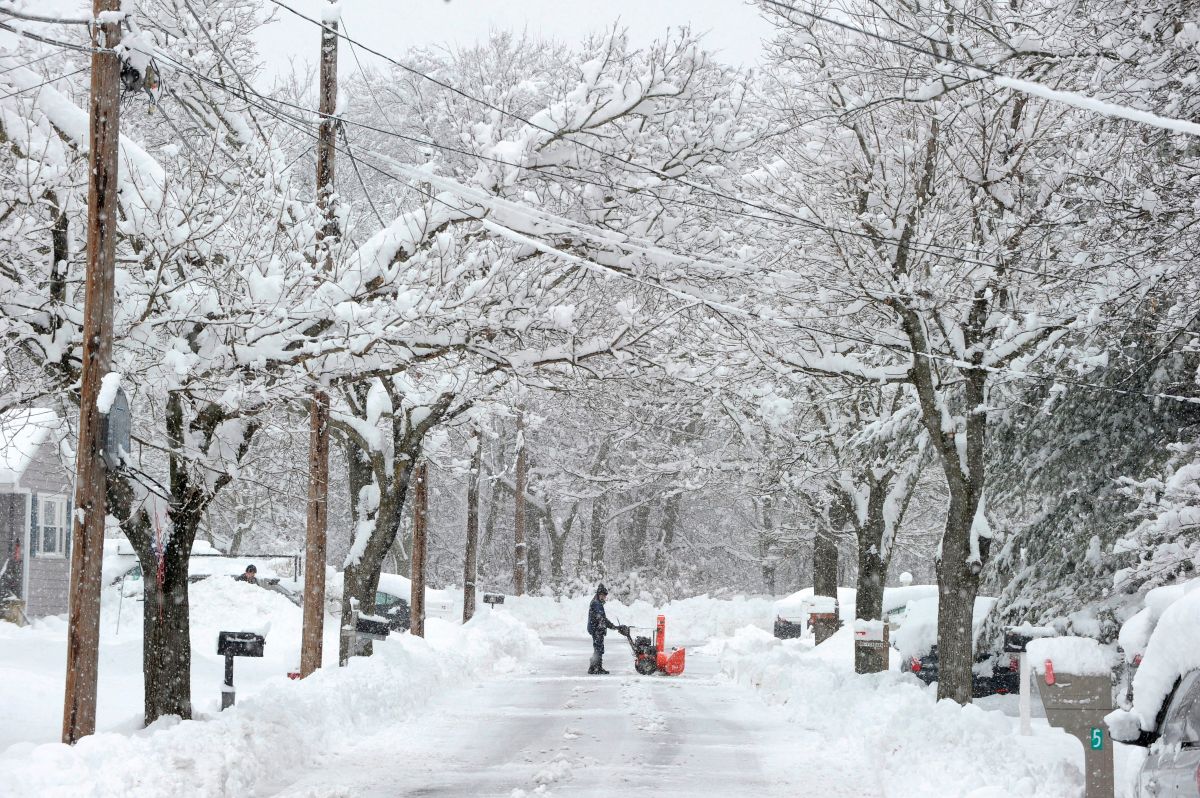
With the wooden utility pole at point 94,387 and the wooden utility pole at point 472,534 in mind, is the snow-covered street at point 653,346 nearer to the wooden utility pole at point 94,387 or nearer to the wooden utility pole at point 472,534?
the wooden utility pole at point 94,387

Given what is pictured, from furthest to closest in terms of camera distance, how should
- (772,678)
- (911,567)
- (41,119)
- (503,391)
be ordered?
(911,567) < (772,678) < (503,391) < (41,119)

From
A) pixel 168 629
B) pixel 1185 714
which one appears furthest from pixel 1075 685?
pixel 168 629

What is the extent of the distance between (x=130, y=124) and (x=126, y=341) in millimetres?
8662

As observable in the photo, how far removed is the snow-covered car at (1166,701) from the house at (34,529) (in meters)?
24.2

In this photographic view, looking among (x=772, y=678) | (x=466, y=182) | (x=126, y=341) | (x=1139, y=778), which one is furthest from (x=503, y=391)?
(x=1139, y=778)

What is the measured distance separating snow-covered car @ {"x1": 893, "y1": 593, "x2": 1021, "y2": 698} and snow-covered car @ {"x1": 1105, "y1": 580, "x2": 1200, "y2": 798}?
1113 cm

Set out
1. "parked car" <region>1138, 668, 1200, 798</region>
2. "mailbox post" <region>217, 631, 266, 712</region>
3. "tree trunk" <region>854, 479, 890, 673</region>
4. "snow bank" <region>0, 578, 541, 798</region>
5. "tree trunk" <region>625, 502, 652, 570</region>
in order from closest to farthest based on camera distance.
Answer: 1. "parked car" <region>1138, 668, 1200, 798</region>
2. "snow bank" <region>0, 578, 541, 798</region>
3. "mailbox post" <region>217, 631, 266, 712</region>
4. "tree trunk" <region>854, 479, 890, 673</region>
5. "tree trunk" <region>625, 502, 652, 570</region>

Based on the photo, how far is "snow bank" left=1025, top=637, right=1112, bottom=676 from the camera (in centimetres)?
884

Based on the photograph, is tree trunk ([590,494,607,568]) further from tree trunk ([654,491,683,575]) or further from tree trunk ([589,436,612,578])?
tree trunk ([654,491,683,575])

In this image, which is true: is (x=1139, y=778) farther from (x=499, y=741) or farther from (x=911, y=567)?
(x=911, y=567)

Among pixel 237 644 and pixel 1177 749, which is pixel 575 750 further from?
pixel 1177 749

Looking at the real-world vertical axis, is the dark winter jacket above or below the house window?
below

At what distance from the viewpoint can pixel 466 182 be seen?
14.4 m

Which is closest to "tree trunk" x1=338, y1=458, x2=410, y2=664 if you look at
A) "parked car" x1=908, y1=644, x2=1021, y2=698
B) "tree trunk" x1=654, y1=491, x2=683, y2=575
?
"parked car" x1=908, y1=644, x2=1021, y2=698
